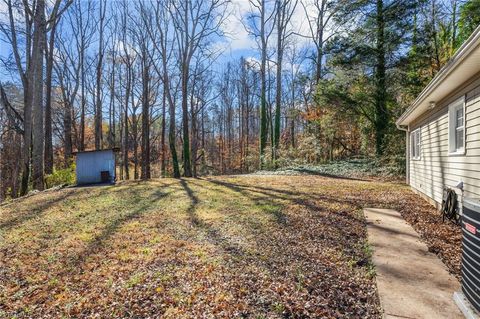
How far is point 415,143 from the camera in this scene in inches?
338

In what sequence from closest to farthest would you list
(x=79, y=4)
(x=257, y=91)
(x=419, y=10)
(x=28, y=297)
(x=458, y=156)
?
(x=28, y=297)
(x=458, y=156)
(x=419, y=10)
(x=79, y=4)
(x=257, y=91)

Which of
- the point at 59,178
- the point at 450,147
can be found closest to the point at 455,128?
the point at 450,147

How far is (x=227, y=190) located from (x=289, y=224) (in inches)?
161

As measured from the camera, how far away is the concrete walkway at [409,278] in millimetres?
2467

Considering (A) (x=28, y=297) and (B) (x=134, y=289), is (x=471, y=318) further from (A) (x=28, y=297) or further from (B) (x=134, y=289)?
(A) (x=28, y=297)

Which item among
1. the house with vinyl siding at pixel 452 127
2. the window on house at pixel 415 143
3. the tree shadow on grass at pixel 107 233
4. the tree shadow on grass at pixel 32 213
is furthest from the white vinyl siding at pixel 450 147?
the tree shadow on grass at pixel 32 213

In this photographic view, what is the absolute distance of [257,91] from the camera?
3003cm

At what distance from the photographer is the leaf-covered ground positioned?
2.65 m

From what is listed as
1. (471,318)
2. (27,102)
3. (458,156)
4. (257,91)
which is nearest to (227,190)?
(458,156)

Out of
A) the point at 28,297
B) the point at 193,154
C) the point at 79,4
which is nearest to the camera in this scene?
the point at 28,297

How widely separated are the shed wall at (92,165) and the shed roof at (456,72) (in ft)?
35.7

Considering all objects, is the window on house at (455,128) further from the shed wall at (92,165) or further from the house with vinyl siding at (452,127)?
the shed wall at (92,165)

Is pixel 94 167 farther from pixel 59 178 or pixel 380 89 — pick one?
pixel 380 89

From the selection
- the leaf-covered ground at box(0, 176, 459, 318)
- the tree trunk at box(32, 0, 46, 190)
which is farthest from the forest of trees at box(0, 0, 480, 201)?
the leaf-covered ground at box(0, 176, 459, 318)
